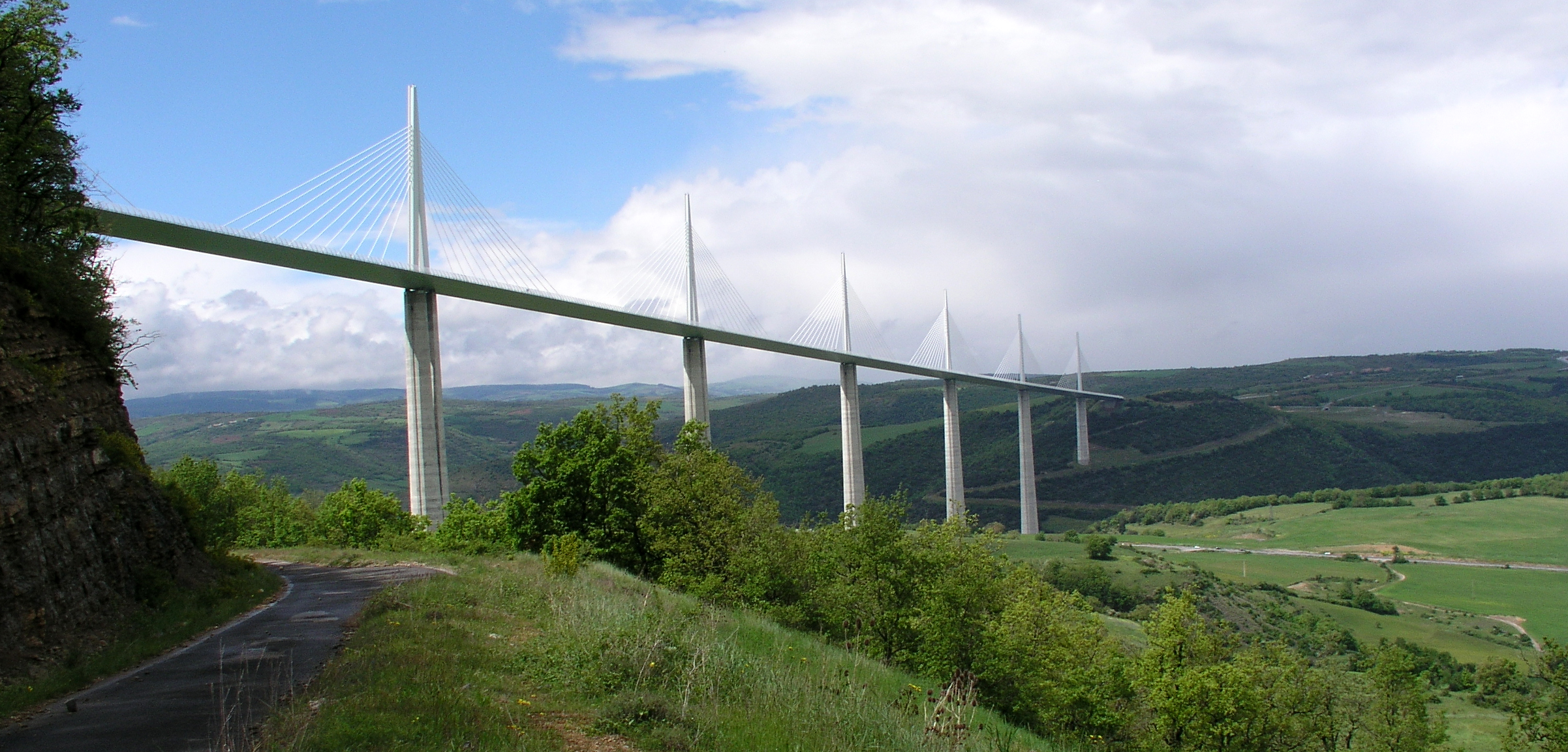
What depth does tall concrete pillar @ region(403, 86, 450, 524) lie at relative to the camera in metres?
31.6

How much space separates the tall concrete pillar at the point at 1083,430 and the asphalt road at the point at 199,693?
11586cm

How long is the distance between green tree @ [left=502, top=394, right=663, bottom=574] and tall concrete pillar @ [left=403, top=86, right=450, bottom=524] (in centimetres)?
337

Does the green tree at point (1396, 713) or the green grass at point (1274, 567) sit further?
the green grass at point (1274, 567)

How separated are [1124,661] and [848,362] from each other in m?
36.5

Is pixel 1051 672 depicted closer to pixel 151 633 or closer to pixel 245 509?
pixel 151 633

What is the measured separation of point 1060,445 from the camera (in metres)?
130

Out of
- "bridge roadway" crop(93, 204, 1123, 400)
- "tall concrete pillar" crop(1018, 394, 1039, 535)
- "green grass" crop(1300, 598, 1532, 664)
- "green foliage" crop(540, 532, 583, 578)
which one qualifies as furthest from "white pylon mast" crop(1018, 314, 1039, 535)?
"green foliage" crop(540, 532, 583, 578)

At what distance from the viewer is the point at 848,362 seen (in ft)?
209

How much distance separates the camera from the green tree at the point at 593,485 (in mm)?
27953

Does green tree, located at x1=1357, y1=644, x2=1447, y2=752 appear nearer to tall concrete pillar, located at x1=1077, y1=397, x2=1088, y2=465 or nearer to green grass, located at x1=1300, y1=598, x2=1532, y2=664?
green grass, located at x1=1300, y1=598, x2=1532, y2=664

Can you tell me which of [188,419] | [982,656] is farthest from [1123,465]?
[188,419]

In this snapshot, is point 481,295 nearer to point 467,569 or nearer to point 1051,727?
point 467,569

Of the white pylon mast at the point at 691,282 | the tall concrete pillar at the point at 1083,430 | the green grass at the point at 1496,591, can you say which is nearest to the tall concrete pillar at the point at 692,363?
the white pylon mast at the point at 691,282

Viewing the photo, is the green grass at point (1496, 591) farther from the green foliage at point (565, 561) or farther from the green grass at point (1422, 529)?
the green foliage at point (565, 561)
